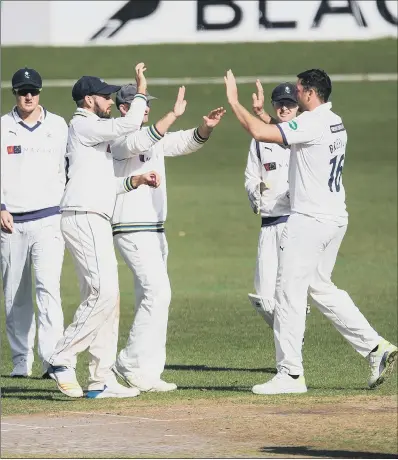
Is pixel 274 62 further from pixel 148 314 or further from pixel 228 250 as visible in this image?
pixel 148 314

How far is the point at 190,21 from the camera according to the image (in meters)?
33.9

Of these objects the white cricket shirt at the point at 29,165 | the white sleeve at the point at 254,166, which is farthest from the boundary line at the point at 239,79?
the white cricket shirt at the point at 29,165

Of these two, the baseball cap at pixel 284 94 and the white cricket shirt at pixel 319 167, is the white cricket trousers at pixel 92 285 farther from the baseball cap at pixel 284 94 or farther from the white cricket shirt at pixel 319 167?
the baseball cap at pixel 284 94

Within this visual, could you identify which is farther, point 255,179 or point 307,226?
point 255,179

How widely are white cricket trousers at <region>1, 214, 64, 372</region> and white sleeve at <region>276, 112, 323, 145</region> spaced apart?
2650 millimetres

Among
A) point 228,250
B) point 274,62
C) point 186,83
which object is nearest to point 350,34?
point 274,62

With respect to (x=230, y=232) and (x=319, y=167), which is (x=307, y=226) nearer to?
(x=319, y=167)

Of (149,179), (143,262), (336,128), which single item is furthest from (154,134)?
(336,128)

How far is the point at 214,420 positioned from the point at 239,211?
14.9m

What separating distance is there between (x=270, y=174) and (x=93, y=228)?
2608 millimetres

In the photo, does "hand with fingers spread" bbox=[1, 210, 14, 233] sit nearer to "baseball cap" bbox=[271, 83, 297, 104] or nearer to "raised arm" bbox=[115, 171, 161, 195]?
"raised arm" bbox=[115, 171, 161, 195]

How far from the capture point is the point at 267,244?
12375 mm

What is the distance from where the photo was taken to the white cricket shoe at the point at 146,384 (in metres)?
10.9

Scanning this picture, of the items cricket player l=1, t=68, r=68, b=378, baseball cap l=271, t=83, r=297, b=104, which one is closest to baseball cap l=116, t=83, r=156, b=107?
cricket player l=1, t=68, r=68, b=378
